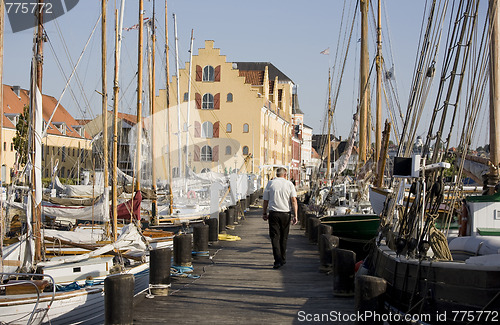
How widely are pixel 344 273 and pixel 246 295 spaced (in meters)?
1.76

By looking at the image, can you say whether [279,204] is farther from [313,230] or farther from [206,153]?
[206,153]

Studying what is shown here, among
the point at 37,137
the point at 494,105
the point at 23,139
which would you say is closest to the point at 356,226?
the point at 494,105

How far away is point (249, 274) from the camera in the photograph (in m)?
13.1

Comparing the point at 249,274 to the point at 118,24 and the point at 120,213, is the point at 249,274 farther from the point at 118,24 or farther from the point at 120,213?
the point at 118,24

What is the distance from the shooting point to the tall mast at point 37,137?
46.2 feet

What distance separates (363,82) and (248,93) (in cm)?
4195

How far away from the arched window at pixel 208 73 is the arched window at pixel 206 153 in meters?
7.65

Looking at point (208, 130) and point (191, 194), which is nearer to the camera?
→ point (191, 194)

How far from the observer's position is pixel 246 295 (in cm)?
1091

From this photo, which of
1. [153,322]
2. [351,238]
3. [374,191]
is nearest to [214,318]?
[153,322]

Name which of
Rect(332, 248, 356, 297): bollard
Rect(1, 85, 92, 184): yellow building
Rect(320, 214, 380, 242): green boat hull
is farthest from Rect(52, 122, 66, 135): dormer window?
Rect(332, 248, 356, 297): bollard

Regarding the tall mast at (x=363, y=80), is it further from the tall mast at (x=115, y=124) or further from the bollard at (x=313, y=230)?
the tall mast at (x=115, y=124)

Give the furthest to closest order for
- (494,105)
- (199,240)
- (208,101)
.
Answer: (208,101)
(199,240)
(494,105)

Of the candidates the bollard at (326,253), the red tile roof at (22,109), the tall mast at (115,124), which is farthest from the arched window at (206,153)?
the bollard at (326,253)
